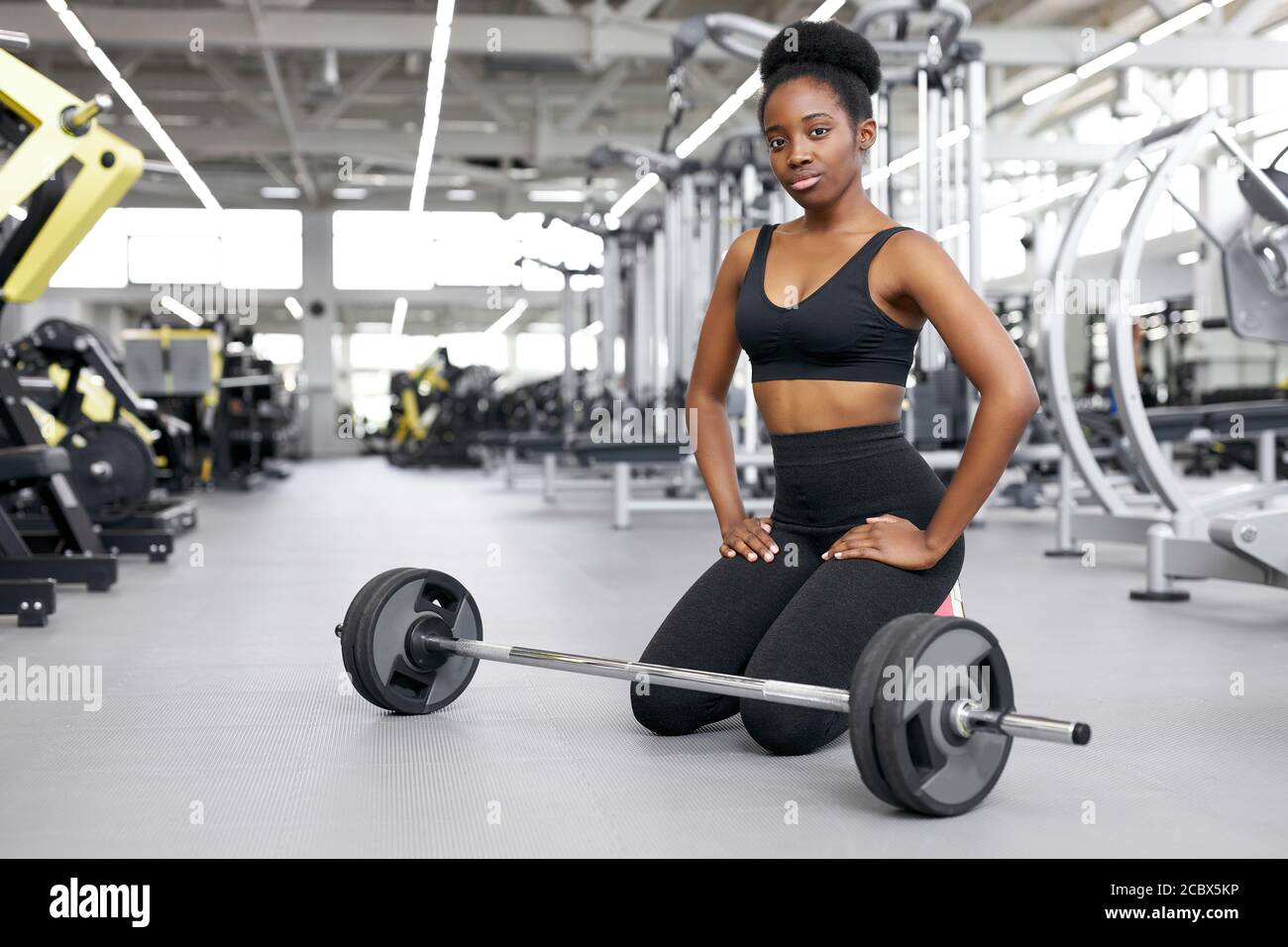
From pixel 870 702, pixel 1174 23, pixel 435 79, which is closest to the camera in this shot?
pixel 870 702

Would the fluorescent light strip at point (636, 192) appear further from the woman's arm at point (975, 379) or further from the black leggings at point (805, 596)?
the woman's arm at point (975, 379)

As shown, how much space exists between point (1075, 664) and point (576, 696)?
3.70ft

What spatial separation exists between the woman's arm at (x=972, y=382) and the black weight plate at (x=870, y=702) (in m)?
0.31

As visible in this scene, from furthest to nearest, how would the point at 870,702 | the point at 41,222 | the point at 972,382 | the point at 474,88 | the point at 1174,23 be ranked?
the point at 474,88, the point at 1174,23, the point at 41,222, the point at 972,382, the point at 870,702

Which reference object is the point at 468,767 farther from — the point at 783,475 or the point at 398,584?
the point at 783,475

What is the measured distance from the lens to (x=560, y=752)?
2.09 metres

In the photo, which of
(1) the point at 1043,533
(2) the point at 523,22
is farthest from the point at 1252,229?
(2) the point at 523,22

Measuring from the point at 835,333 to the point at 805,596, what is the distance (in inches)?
16.4

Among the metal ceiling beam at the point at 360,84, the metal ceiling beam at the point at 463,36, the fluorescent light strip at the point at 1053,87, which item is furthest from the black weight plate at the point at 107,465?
the fluorescent light strip at the point at 1053,87

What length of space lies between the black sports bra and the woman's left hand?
0.84ft

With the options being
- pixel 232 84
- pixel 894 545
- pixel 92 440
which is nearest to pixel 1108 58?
pixel 232 84

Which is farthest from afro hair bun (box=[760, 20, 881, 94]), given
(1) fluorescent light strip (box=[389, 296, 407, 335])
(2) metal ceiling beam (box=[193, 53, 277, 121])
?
(1) fluorescent light strip (box=[389, 296, 407, 335])

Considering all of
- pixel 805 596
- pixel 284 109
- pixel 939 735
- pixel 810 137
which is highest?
pixel 284 109

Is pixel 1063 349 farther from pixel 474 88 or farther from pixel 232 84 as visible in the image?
pixel 232 84
